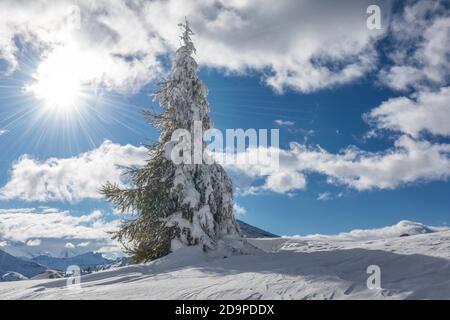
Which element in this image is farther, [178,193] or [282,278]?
[178,193]

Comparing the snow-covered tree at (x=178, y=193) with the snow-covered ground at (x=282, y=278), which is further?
the snow-covered tree at (x=178, y=193)

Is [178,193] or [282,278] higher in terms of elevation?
[178,193]

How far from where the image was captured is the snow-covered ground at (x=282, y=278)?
319 inches

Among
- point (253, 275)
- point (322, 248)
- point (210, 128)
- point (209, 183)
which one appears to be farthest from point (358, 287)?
point (210, 128)

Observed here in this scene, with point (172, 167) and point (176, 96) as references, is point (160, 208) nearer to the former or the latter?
point (172, 167)

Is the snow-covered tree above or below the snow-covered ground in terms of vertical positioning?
above

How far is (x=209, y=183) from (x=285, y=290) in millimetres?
10050

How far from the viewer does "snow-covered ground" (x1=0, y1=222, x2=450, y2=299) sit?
26.6 ft

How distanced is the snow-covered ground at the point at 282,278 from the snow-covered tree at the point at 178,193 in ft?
10.1

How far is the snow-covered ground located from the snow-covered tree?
10.1ft

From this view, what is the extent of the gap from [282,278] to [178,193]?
857cm

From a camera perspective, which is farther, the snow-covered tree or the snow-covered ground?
the snow-covered tree

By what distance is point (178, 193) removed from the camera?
57.2 feet

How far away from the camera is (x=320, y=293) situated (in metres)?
7.96
